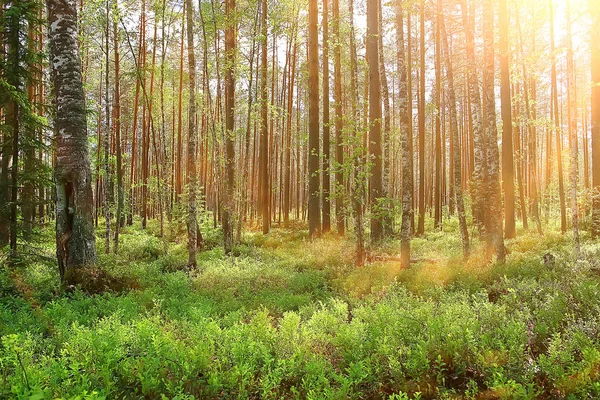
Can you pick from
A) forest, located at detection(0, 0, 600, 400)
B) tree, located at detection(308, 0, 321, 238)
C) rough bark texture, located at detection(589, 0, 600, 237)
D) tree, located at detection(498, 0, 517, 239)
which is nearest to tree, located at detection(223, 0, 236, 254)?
forest, located at detection(0, 0, 600, 400)

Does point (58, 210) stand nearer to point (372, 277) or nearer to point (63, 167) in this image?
point (63, 167)

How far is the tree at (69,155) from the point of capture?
7734 mm

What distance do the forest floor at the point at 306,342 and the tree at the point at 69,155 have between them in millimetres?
686

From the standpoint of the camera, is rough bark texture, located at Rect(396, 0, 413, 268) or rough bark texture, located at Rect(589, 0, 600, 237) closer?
rough bark texture, located at Rect(396, 0, 413, 268)

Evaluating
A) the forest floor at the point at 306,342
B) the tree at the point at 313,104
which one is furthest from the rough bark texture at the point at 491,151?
the tree at the point at 313,104

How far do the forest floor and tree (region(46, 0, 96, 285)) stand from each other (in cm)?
69

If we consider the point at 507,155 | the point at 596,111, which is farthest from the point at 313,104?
the point at 596,111

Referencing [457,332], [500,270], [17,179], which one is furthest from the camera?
[17,179]

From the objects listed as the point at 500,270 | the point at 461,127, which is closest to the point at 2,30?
the point at 500,270

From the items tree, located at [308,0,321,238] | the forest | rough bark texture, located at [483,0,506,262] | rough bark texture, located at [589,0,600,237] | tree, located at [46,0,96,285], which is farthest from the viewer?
tree, located at [308,0,321,238]

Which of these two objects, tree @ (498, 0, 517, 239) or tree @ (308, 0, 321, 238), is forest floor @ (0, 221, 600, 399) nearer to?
tree @ (498, 0, 517, 239)

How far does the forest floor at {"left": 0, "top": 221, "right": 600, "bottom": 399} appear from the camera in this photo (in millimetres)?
3510

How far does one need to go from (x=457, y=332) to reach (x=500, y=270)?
502 cm

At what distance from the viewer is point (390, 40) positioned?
84.0 feet
